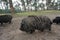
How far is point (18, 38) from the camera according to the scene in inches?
376

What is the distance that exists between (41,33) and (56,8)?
2054 cm

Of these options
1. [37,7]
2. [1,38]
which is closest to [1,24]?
[1,38]

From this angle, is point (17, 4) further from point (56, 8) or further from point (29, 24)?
point (29, 24)

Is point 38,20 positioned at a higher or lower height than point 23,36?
higher

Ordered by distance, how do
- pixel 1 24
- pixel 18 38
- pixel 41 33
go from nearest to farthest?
pixel 18 38
pixel 41 33
pixel 1 24

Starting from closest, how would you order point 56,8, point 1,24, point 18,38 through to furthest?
point 18,38 → point 1,24 → point 56,8

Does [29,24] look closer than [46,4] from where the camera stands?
Yes

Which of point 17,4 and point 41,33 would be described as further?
point 17,4

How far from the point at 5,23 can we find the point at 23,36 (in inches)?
215

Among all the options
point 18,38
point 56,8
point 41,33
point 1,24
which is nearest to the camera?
point 18,38

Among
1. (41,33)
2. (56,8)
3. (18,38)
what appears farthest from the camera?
(56,8)

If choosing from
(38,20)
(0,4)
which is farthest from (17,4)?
(38,20)

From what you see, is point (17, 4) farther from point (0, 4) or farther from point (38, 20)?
point (38, 20)

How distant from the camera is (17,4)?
31.9 metres
